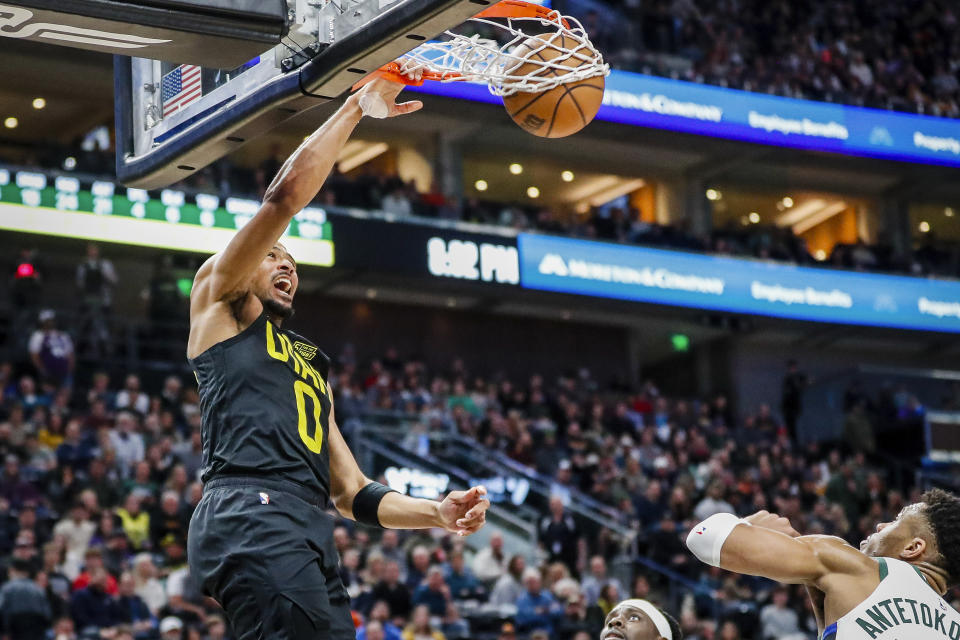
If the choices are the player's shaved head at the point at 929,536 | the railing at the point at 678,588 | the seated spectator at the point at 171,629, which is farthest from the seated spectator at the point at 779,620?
the player's shaved head at the point at 929,536

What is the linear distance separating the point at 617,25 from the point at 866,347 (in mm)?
9725

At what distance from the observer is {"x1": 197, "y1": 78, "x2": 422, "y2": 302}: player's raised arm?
13.7 feet

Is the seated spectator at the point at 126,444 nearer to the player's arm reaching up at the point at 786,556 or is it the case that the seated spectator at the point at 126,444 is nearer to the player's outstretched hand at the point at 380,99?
the player's outstretched hand at the point at 380,99

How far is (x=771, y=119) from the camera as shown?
90.2ft

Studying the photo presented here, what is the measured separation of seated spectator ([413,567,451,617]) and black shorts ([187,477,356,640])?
866 cm

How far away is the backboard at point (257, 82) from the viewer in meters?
4.45

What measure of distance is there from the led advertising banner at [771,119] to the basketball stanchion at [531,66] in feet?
60.8

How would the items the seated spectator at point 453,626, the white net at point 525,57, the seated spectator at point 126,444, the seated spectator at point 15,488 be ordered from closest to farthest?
the white net at point 525,57, the seated spectator at point 453,626, the seated spectator at point 15,488, the seated spectator at point 126,444

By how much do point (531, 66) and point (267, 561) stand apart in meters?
2.30

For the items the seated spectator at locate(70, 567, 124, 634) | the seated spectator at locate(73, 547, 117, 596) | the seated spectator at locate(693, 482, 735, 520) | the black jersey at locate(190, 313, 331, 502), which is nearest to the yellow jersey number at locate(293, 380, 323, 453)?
the black jersey at locate(190, 313, 331, 502)

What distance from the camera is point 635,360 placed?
29.9 metres

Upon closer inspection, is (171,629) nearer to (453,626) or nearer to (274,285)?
(453,626)

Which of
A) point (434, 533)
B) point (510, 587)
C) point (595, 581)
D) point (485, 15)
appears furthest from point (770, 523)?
point (434, 533)

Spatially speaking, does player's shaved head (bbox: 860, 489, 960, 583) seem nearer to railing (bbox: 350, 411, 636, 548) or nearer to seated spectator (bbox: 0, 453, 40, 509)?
seated spectator (bbox: 0, 453, 40, 509)
